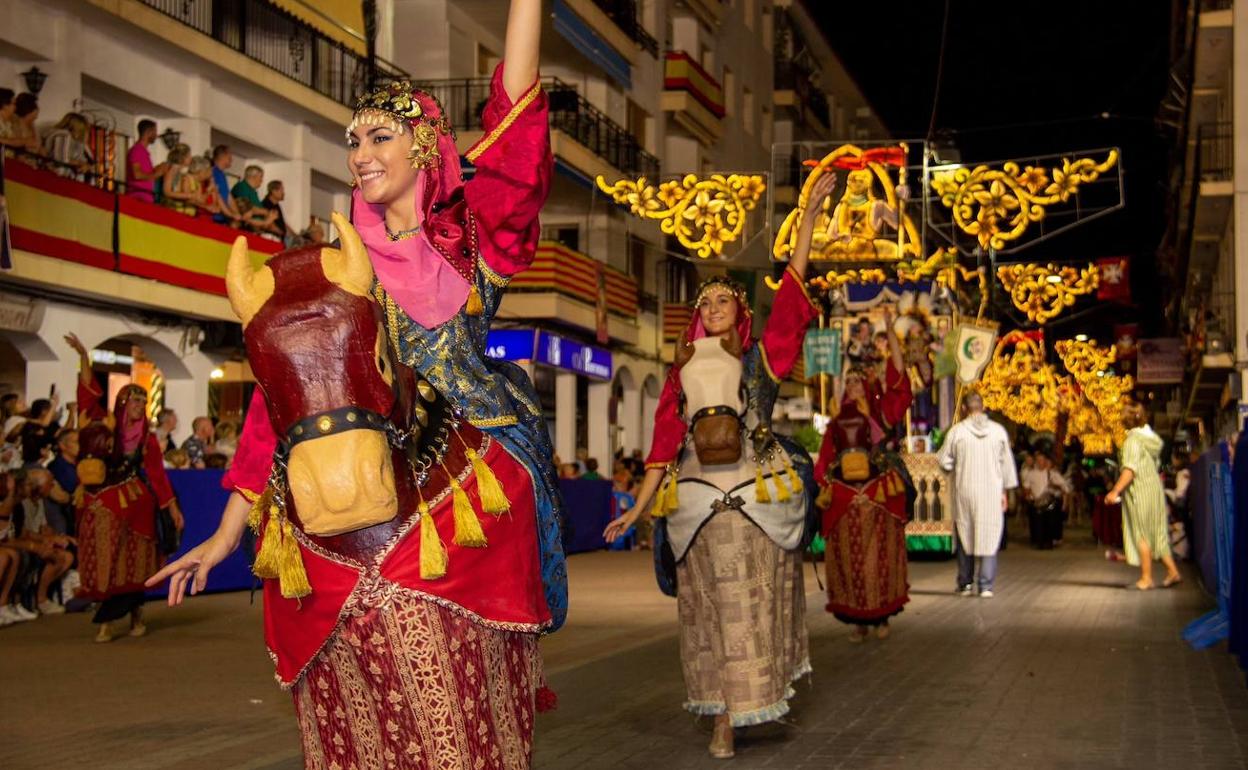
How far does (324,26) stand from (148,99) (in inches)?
245

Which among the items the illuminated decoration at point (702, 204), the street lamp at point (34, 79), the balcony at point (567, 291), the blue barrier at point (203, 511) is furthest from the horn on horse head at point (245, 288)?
the balcony at point (567, 291)

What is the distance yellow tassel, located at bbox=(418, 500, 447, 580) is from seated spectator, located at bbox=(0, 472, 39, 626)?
1190cm

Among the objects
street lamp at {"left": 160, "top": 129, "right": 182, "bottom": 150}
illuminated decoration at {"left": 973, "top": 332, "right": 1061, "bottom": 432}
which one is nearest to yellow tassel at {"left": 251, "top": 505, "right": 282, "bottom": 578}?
street lamp at {"left": 160, "top": 129, "right": 182, "bottom": 150}

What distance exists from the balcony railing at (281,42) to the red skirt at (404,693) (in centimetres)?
2074

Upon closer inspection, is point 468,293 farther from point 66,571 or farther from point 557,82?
point 557,82

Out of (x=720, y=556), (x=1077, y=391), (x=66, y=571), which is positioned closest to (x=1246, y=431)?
(x=720, y=556)

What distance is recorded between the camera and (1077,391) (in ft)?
201

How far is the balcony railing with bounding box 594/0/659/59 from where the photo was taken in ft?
126

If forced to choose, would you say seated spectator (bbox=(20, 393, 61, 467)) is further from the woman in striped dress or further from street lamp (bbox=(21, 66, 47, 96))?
the woman in striped dress

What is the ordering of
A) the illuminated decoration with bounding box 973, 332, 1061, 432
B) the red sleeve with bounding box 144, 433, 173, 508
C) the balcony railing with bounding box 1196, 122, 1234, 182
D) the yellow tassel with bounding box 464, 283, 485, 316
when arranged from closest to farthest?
the yellow tassel with bounding box 464, 283, 485, 316 < the red sleeve with bounding box 144, 433, 173, 508 < the balcony railing with bounding box 1196, 122, 1234, 182 < the illuminated decoration with bounding box 973, 332, 1061, 432

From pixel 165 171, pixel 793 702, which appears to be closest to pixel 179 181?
pixel 165 171

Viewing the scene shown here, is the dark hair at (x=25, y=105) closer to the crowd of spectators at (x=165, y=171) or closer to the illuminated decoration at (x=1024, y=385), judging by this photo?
→ the crowd of spectators at (x=165, y=171)

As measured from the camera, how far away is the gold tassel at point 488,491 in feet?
13.6

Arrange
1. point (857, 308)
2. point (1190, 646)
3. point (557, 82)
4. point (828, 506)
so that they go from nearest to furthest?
1. point (1190, 646)
2. point (828, 506)
3. point (857, 308)
4. point (557, 82)
